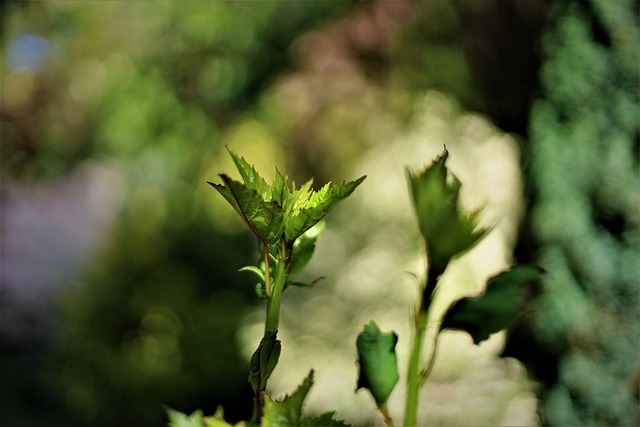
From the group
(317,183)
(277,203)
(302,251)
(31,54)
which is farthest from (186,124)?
(277,203)

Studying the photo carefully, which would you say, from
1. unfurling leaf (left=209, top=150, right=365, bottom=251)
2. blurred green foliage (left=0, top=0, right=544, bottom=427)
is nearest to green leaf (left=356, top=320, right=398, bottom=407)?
unfurling leaf (left=209, top=150, right=365, bottom=251)

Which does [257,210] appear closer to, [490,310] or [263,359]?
[263,359]

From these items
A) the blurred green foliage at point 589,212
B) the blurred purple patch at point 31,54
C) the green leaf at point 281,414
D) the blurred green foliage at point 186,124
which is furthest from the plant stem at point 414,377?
the blurred purple patch at point 31,54

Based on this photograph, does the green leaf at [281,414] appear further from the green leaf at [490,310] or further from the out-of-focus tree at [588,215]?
the out-of-focus tree at [588,215]

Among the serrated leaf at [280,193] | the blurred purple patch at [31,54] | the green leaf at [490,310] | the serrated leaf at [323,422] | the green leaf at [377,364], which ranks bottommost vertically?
the serrated leaf at [323,422]

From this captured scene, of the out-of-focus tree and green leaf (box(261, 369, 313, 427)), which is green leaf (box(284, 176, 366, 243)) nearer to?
green leaf (box(261, 369, 313, 427))
